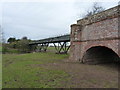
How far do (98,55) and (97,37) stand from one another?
3.16 m

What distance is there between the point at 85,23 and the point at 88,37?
1585 millimetres

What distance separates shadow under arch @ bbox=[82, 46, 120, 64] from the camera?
36.0 ft

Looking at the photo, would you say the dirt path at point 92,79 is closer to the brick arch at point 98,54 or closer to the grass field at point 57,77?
the grass field at point 57,77

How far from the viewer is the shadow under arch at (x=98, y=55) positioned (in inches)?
432

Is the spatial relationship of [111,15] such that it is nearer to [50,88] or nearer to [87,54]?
[87,54]

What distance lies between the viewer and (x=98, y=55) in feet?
38.2

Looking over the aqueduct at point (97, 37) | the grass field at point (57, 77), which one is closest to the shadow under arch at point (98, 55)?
the aqueduct at point (97, 37)

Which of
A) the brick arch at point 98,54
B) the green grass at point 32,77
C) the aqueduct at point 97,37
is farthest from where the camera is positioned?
the brick arch at point 98,54

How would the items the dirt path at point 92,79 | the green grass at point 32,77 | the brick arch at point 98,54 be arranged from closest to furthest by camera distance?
1. the green grass at point 32,77
2. the dirt path at point 92,79
3. the brick arch at point 98,54

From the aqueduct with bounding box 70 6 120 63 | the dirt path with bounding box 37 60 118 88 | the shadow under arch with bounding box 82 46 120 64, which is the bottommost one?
the dirt path with bounding box 37 60 118 88

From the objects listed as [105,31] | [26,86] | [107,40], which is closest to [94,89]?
[26,86]

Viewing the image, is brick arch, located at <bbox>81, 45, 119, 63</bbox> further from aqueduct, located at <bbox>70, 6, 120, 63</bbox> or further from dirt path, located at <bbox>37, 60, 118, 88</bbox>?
dirt path, located at <bbox>37, 60, 118, 88</bbox>

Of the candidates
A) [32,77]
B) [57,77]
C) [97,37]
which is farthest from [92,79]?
[97,37]

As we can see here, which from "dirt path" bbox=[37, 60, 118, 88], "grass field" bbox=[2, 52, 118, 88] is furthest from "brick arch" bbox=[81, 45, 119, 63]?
"dirt path" bbox=[37, 60, 118, 88]
